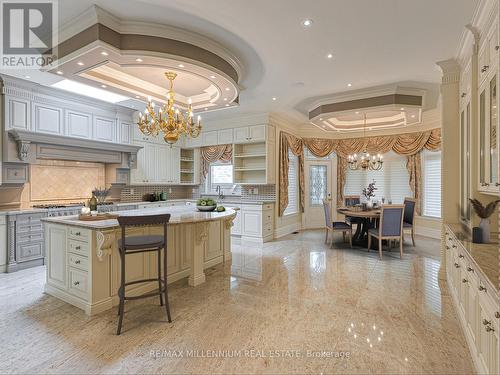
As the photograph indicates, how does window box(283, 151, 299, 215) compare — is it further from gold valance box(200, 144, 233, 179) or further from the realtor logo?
the realtor logo

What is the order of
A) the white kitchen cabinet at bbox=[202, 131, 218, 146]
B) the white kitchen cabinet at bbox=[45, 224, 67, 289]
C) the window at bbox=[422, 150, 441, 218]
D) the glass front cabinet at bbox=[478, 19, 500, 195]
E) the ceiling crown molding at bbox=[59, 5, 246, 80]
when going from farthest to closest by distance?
1. the white kitchen cabinet at bbox=[202, 131, 218, 146]
2. the window at bbox=[422, 150, 441, 218]
3. the white kitchen cabinet at bbox=[45, 224, 67, 289]
4. the ceiling crown molding at bbox=[59, 5, 246, 80]
5. the glass front cabinet at bbox=[478, 19, 500, 195]

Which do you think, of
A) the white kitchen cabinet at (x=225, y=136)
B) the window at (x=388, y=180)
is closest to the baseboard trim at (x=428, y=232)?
the window at (x=388, y=180)

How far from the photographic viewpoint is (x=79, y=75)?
343 cm

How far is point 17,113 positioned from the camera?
14.0 feet

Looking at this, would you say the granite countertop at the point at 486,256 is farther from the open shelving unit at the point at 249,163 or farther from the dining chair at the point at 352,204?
the open shelving unit at the point at 249,163

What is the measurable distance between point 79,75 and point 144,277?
107 inches

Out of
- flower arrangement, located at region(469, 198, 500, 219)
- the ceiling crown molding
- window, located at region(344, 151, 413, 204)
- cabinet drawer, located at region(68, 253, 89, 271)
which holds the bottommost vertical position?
cabinet drawer, located at region(68, 253, 89, 271)

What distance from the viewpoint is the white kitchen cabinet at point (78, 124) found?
4.93 metres

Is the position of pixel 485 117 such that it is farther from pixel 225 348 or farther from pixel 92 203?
pixel 92 203

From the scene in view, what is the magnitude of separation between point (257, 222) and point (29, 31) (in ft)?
16.0

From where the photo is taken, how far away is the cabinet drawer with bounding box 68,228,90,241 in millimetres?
2777

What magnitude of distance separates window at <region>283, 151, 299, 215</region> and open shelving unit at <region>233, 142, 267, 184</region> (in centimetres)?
88

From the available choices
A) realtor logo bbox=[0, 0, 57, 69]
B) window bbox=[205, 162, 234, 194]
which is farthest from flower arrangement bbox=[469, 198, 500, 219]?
window bbox=[205, 162, 234, 194]

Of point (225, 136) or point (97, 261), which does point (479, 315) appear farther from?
point (225, 136)
